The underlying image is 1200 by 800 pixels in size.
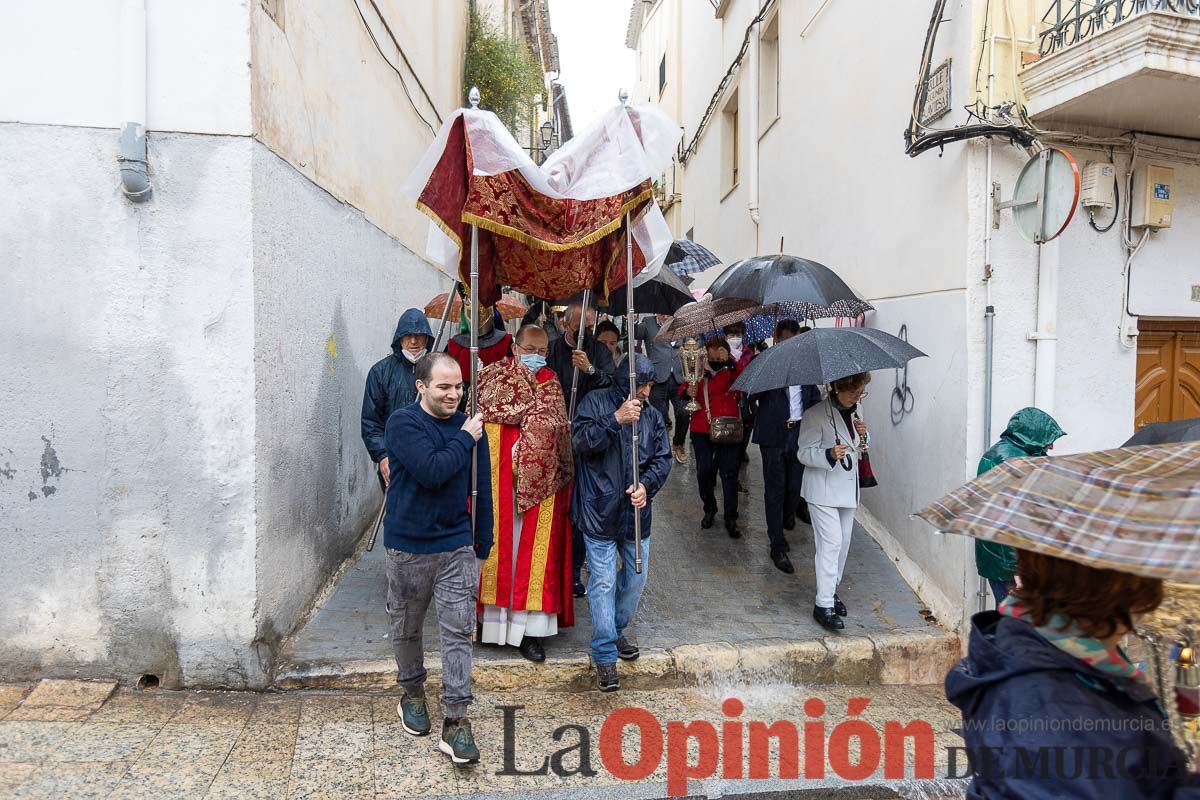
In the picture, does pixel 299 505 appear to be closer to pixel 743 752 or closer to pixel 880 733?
pixel 743 752

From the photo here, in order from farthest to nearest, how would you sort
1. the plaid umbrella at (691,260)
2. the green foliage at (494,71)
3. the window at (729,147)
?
the window at (729,147) → the green foliage at (494,71) → the plaid umbrella at (691,260)

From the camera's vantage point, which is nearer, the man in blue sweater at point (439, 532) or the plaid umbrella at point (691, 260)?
the man in blue sweater at point (439, 532)

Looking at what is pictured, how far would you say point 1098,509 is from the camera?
1.55 m

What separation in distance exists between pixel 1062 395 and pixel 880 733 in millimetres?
2802

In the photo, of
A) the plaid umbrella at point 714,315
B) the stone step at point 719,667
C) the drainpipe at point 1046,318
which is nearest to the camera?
the stone step at point 719,667

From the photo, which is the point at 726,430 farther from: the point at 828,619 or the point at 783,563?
the point at 828,619

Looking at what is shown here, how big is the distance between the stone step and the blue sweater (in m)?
1.08

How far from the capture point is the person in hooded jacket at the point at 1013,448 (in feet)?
12.7

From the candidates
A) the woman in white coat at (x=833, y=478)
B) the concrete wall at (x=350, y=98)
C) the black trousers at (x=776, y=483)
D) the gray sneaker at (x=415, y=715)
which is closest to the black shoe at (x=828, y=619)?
the woman in white coat at (x=833, y=478)

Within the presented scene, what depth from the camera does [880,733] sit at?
410 centimetres

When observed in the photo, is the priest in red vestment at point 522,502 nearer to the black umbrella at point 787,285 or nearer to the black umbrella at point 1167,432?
the black umbrella at point 787,285

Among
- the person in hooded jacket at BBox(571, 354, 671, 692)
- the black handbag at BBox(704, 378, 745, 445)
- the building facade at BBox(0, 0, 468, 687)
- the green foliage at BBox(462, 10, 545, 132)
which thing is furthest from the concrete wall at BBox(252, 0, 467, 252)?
the black handbag at BBox(704, 378, 745, 445)

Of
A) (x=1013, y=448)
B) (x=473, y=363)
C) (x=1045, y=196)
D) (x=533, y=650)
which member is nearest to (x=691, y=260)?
(x=1045, y=196)

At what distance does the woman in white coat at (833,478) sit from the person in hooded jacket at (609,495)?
126cm
